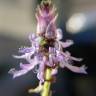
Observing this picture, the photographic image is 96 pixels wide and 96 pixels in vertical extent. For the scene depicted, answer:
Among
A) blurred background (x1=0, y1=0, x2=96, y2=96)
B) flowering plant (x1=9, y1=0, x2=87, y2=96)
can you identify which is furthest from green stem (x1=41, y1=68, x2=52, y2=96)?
blurred background (x1=0, y1=0, x2=96, y2=96)

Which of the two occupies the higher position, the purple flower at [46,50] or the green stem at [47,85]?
the purple flower at [46,50]

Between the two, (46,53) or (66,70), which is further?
(66,70)

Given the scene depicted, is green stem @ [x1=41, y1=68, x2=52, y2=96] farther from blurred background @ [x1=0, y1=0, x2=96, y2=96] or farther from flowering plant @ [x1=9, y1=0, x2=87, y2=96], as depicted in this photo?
blurred background @ [x1=0, y1=0, x2=96, y2=96]

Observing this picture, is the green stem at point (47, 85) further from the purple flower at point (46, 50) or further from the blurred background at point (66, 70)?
the blurred background at point (66, 70)

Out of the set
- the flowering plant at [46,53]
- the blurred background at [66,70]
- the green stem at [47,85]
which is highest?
the flowering plant at [46,53]

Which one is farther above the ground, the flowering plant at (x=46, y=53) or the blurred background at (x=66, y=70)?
the flowering plant at (x=46, y=53)

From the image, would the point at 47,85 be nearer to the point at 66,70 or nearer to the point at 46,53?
the point at 46,53

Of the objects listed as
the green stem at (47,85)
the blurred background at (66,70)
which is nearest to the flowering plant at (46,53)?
the green stem at (47,85)

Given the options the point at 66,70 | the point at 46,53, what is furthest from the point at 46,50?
the point at 66,70

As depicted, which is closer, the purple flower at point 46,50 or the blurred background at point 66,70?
the purple flower at point 46,50
